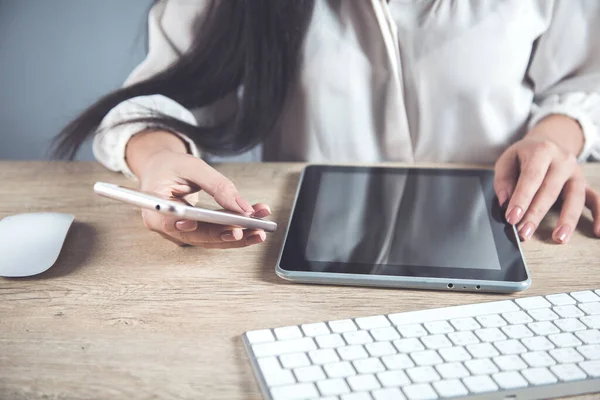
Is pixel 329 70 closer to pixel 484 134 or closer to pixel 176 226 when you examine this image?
pixel 484 134

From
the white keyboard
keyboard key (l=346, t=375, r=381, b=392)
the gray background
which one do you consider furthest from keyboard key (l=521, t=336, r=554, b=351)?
the gray background

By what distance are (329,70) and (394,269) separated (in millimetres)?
387

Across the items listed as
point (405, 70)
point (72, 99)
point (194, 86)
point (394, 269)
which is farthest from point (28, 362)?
point (72, 99)

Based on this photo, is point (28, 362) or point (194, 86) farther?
point (194, 86)

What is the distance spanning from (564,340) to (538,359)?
3 centimetres

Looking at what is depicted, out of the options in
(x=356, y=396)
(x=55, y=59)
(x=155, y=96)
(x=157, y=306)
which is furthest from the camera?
(x=55, y=59)

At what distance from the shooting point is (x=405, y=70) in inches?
31.1

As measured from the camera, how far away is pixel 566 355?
1.19ft

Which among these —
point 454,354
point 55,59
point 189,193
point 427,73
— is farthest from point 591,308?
point 55,59

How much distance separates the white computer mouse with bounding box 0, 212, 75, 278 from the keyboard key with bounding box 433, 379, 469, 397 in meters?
0.31

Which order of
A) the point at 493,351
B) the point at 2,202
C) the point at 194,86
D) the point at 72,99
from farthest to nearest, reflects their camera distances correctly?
1. the point at 72,99
2. the point at 194,86
3. the point at 2,202
4. the point at 493,351

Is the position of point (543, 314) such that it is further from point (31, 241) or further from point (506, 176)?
point (31, 241)

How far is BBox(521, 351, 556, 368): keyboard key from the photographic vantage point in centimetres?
→ 35

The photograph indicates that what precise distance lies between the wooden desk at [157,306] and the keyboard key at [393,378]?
73 mm
